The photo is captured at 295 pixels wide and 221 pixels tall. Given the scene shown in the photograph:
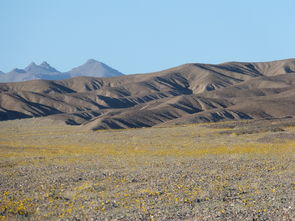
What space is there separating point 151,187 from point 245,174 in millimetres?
6244

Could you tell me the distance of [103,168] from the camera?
28531mm

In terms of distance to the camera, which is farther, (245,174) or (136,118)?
(136,118)

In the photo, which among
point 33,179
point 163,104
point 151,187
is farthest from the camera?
point 163,104

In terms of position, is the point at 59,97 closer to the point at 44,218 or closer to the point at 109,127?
the point at 109,127

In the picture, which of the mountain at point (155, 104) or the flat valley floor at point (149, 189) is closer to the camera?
the flat valley floor at point (149, 189)

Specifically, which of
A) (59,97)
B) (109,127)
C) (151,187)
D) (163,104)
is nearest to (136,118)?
(109,127)

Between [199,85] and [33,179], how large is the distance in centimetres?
17713

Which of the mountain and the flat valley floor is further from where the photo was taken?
the mountain

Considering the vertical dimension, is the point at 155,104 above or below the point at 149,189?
above

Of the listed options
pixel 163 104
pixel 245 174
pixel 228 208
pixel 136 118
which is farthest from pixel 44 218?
pixel 163 104

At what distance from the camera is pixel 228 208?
50.1 feet

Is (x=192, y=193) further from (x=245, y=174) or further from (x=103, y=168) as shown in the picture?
(x=103, y=168)

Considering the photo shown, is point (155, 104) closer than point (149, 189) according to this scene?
No

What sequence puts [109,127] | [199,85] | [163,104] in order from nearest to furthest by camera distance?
[109,127]
[163,104]
[199,85]
